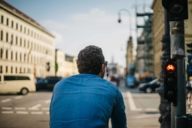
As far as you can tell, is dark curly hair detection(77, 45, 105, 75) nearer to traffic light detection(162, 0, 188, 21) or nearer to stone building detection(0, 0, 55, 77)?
traffic light detection(162, 0, 188, 21)

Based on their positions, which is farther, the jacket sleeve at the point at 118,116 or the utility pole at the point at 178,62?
the utility pole at the point at 178,62

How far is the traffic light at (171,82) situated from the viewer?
639 centimetres

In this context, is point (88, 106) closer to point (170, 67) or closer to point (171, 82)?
point (171, 82)

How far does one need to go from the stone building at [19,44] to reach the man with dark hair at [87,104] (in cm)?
5151

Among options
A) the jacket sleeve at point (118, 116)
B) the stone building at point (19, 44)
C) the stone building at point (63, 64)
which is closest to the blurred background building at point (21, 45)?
the stone building at point (19, 44)

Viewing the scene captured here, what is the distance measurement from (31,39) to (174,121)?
8402cm

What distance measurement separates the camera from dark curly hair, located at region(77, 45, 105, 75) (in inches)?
118

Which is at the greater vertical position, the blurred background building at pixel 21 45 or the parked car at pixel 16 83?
the blurred background building at pixel 21 45

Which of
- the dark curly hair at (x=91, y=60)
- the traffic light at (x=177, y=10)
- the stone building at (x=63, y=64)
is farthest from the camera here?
the stone building at (x=63, y=64)

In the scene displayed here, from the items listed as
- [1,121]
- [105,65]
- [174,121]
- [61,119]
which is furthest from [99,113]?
[1,121]

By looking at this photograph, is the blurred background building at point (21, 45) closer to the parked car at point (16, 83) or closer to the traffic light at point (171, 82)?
the parked car at point (16, 83)

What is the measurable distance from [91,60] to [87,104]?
1.33 ft

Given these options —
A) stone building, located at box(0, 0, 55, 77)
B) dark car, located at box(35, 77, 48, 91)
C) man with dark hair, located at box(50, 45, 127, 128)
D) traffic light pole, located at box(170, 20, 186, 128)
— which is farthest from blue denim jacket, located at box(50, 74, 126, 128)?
stone building, located at box(0, 0, 55, 77)

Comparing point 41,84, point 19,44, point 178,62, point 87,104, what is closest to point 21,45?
point 19,44
